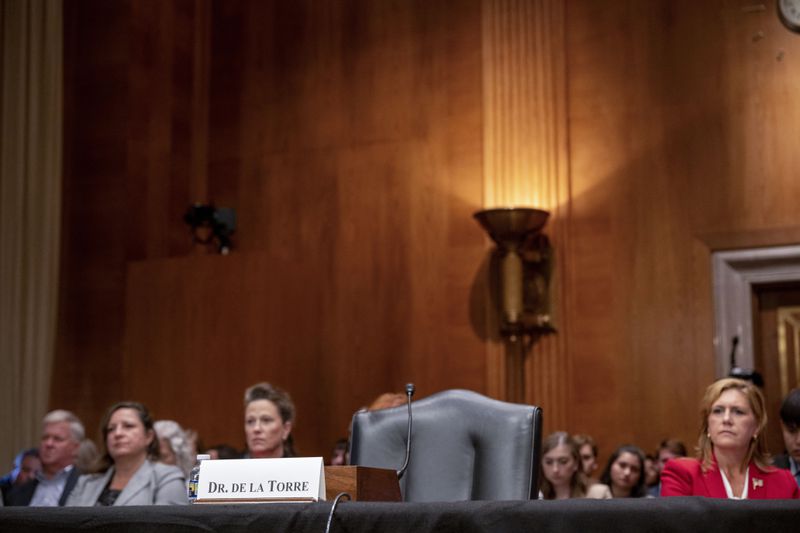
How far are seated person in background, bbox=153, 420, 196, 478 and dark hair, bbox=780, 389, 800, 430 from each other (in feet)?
9.00

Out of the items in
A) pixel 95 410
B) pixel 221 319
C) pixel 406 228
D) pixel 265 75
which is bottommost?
pixel 95 410

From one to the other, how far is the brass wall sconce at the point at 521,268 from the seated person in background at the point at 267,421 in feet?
9.39

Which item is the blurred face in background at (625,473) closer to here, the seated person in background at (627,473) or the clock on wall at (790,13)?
Result: the seated person in background at (627,473)

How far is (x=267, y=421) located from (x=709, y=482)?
5.73 feet

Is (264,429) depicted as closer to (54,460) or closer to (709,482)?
(54,460)

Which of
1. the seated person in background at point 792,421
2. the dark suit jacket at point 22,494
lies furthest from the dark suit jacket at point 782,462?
the dark suit jacket at point 22,494

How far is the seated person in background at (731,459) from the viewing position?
3.88 m

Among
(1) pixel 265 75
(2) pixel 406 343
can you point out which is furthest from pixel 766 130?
(1) pixel 265 75

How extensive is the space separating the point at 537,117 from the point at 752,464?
4194mm

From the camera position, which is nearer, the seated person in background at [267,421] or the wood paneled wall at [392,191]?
the seated person in background at [267,421]

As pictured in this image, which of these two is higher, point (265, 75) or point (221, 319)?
point (265, 75)

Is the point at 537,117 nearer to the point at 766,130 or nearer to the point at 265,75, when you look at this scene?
the point at 766,130

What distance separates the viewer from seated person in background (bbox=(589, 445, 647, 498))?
257 inches

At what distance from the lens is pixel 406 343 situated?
7.99 metres
